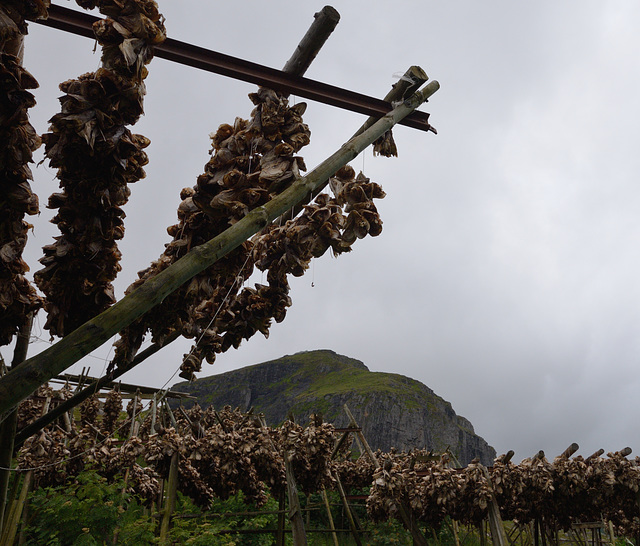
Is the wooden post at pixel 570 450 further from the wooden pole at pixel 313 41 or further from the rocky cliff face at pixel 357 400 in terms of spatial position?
the rocky cliff face at pixel 357 400

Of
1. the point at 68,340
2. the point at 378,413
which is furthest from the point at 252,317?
the point at 378,413

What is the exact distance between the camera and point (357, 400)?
5944 centimetres

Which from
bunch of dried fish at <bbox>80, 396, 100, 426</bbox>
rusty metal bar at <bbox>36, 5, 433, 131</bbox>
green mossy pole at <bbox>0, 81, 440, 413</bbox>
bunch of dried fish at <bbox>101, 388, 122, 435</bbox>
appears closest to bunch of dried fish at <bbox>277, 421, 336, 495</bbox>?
bunch of dried fish at <bbox>101, 388, 122, 435</bbox>

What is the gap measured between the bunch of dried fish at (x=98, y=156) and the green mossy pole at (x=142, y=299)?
0.55m

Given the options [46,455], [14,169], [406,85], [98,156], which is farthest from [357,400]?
[14,169]

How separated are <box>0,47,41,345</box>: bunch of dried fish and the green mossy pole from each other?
0.72m

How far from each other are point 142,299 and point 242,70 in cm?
150

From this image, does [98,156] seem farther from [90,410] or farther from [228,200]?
[90,410]

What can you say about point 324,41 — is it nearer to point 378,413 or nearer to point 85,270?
point 85,270

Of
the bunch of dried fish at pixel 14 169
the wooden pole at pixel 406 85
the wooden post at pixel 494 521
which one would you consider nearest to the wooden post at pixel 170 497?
the wooden post at pixel 494 521

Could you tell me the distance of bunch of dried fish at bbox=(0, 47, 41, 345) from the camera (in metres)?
1.65

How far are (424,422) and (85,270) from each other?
62167 millimetres

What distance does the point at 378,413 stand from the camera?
58156 millimetres

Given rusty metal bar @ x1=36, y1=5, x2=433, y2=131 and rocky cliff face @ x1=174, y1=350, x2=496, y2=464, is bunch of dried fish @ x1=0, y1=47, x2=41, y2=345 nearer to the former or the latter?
rusty metal bar @ x1=36, y1=5, x2=433, y2=131
